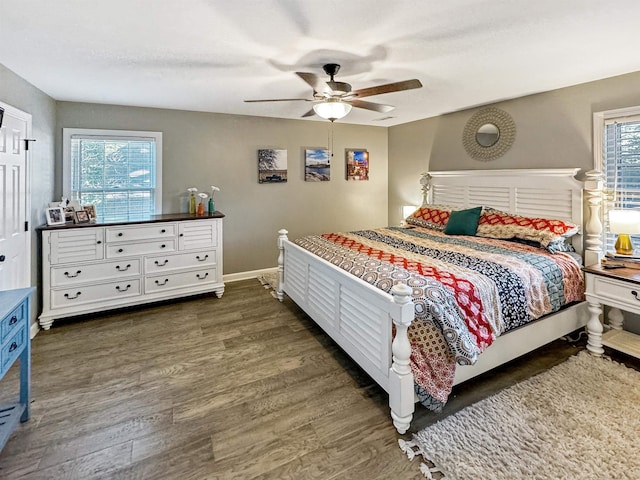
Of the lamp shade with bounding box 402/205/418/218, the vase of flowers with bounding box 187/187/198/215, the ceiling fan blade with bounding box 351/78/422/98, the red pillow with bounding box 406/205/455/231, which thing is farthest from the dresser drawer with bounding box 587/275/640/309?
the vase of flowers with bounding box 187/187/198/215

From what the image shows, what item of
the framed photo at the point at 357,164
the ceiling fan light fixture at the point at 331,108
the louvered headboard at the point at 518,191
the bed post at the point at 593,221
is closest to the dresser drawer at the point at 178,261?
the ceiling fan light fixture at the point at 331,108

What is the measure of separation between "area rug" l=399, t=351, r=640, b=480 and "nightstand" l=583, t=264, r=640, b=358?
0.37 metres

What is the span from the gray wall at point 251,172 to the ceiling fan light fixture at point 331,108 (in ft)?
7.61

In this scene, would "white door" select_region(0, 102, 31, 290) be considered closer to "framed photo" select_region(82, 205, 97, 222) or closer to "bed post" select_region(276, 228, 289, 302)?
"framed photo" select_region(82, 205, 97, 222)

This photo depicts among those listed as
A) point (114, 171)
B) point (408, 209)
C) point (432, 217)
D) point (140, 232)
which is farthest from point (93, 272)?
point (408, 209)

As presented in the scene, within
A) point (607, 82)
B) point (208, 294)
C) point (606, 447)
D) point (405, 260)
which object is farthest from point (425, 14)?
point (208, 294)

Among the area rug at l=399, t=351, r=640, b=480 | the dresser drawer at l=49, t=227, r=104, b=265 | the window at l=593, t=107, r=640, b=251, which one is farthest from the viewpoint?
the dresser drawer at l=49, t=227, r=104, b=265

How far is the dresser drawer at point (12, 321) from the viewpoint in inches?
66.9

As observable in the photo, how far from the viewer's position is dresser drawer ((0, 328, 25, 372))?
5.58 feet

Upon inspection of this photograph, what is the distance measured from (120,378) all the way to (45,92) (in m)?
3.05

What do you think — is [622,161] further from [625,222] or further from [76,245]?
[76,245]

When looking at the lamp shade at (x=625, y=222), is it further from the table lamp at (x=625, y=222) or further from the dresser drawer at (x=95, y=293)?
the dresser drawer at (x=95, y=293)

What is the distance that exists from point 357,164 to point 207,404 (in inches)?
175

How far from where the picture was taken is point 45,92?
3426mm
